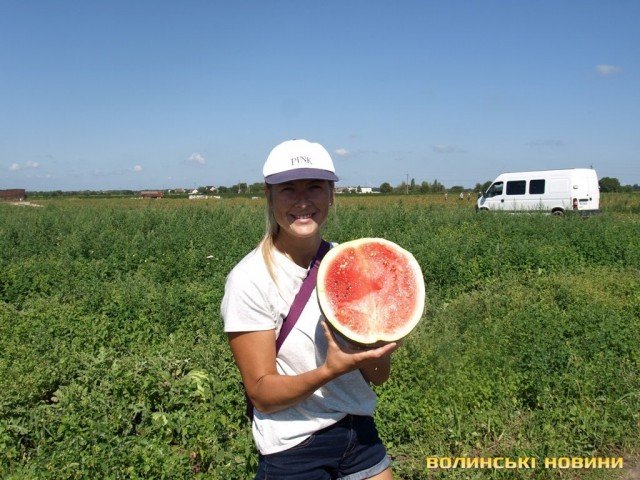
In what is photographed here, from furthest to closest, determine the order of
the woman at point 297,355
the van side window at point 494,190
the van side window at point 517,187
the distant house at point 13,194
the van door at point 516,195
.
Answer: the distant house at point 13,194 → the van side window at point 494,190 → the van side window at point 517,187 → the van door at point 516,195 → the woman at point 297,355

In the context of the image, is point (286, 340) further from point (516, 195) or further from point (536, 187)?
point (516, 195)

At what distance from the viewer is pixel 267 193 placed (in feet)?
6.57

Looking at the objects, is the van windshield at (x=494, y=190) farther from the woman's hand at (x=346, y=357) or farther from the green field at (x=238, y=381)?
the woman's hand at (x=346, y=357)

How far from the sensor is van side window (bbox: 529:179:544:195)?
21.7 m

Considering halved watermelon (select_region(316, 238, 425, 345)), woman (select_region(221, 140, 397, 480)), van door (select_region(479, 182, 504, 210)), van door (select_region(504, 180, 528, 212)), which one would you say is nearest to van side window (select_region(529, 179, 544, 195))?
van door (select_region(504, 180, 528, 212))

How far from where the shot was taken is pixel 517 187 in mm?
22438

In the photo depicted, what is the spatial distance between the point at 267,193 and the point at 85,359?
3.73 metres

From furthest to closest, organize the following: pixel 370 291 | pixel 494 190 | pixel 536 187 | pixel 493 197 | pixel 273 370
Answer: pixel 494 190
pixel 493 197
pixel 536 187
pixel 370 291
pixel 273 370

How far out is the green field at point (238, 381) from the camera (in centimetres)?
353

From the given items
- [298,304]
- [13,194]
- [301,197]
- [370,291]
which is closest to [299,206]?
[301,197]

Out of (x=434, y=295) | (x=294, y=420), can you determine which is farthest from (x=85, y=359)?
(x=434, y=295)

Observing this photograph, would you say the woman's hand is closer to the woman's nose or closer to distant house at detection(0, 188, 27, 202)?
the woman's nose

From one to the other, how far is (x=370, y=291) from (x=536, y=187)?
2194cm

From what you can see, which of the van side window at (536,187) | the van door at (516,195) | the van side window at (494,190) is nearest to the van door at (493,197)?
the van side window at (494,190)
